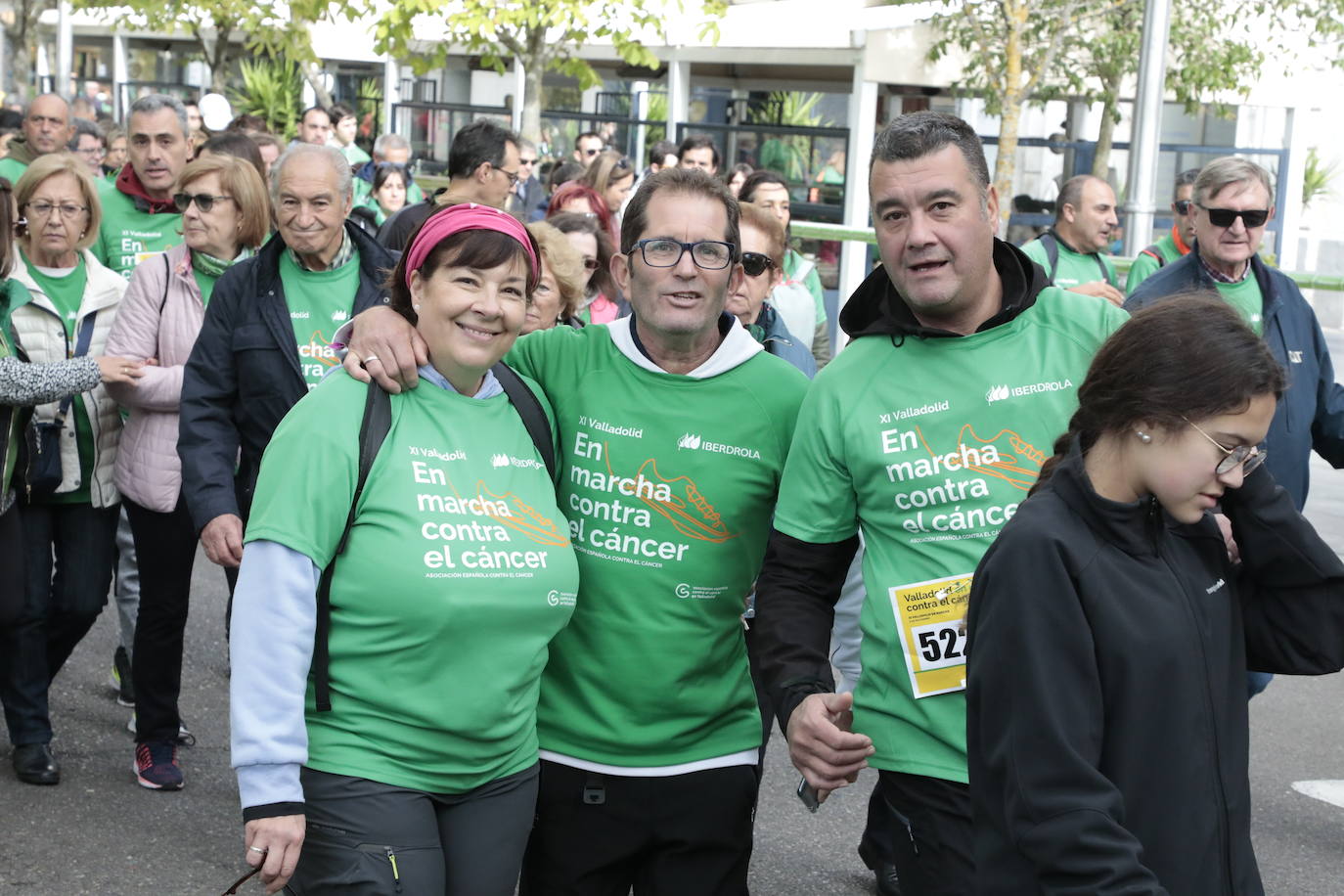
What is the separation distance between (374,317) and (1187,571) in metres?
1.57

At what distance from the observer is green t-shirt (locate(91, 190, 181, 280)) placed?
6.85 metres

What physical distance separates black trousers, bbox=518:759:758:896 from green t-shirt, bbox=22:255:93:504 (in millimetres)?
2927

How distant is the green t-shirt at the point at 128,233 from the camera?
6848mm

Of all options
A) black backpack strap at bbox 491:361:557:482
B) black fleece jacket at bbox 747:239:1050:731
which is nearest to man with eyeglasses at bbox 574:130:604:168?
black backpack strap at bbox 491:361:557:482

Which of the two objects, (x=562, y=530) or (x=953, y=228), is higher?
(x=953, y=228)

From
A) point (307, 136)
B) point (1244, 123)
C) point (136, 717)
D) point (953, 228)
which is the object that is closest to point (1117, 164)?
point (1244, 123)

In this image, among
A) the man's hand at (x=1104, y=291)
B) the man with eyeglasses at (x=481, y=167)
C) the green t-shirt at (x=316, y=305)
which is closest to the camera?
the green t-shirt at (x=316, y=305)

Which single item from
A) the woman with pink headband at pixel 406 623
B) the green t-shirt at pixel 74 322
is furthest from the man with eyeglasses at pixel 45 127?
the woman with pink headband at pixel 406 623

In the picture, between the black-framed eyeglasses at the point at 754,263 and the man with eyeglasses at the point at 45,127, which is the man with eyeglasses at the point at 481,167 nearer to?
the black-framed eyeglasses at the point at 754,263

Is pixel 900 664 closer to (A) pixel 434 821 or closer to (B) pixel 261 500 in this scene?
(A) pixel 434 821

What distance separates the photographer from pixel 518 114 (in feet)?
77.6

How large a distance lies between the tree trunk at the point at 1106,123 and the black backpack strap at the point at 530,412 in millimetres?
16746

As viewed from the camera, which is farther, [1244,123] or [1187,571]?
[1244,123]

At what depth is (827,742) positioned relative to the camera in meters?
2.90
